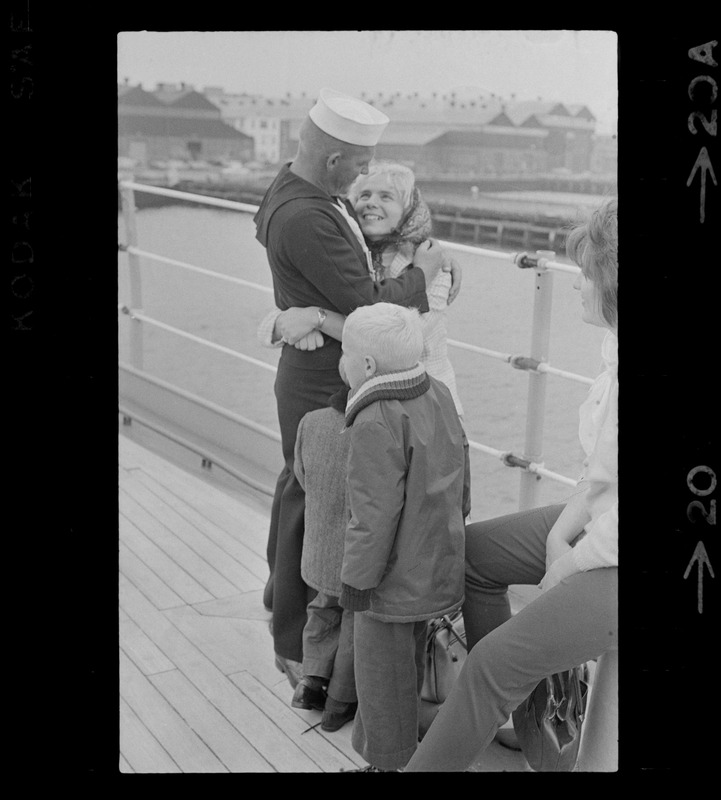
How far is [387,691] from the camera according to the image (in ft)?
7.07

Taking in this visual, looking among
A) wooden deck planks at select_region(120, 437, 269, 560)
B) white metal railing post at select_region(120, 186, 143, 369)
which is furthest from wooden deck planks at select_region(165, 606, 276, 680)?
white metal railing post at select_region(120, 186, 143, 369)

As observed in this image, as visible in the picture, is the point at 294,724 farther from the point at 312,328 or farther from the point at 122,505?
the point at 122,505

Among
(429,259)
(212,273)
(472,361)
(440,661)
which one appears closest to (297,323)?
(429,259)

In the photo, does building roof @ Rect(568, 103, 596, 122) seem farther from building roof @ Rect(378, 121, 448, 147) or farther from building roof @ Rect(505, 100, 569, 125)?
building roof @ Rect(378, 121, 448, 147)

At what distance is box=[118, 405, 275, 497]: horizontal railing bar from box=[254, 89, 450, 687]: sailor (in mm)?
1191

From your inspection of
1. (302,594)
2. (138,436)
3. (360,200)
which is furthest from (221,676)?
Result: (138,436)

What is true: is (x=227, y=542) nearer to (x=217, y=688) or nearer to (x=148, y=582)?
(x=148, y=582)

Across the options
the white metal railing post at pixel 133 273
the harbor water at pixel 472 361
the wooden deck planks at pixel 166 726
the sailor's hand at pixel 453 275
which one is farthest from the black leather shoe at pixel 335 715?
the harbor water at pixel 472 361

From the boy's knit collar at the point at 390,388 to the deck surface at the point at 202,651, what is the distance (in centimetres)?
75

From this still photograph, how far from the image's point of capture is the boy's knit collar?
205 centimetres

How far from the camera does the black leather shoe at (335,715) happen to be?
2336mm

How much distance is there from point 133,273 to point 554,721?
3.24 m
